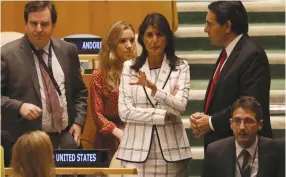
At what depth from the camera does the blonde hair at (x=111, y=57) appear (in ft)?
19.6

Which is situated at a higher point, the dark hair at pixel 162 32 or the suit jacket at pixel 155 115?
the dark hair at pixel 162 32

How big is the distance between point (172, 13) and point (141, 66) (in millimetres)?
1691

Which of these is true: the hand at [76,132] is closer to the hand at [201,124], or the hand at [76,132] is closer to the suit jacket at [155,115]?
the suit jacket at [155,115]

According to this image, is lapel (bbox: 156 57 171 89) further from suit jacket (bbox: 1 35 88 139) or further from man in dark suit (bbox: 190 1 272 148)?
suit jacket (bbox: 1 35 88 139)

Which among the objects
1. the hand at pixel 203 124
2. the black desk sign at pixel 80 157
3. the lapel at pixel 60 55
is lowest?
the black desk sign at pixel 80 157

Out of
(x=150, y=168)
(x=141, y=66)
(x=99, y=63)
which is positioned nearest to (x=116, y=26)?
(x=99, y=63)

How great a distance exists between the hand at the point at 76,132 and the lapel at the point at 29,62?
0.28 metres

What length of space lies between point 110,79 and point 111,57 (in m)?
0.13

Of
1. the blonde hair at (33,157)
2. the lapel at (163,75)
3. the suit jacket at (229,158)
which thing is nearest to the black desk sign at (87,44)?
the lapel at (163,75)

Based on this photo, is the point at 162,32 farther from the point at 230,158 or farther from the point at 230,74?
the point at 230,158

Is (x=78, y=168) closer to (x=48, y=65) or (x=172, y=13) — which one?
(x=48, y=65)

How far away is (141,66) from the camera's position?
5457 millimetres

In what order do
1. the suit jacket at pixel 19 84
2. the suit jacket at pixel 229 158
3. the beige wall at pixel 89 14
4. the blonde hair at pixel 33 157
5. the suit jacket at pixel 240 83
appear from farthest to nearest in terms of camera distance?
the beige wall at pixel 89 14 < the suit jacket at pixel 19 84 < the suit jacket at pixel 240 83 < the suit jacket at pixel 229 158 < the blonde hair at pixel 33 157

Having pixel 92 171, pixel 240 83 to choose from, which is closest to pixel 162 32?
→ pixel 240 83
